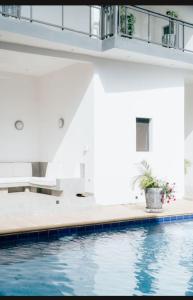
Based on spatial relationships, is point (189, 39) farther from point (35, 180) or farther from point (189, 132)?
point (35, 180)

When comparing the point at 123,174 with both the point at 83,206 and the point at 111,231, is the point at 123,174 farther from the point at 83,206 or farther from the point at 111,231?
the point at 111,231

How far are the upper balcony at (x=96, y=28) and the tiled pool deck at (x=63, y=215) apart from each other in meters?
3.83

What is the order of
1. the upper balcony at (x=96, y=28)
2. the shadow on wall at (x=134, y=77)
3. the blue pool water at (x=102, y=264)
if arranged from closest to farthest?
1. the blue pool water at (x=102, y=264)
2. the upper balcony at (x=96, y=28)
3. the shadow on wall at (x=134, y=77)

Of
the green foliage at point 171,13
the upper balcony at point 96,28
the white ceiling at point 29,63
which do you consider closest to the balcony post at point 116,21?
the upper balcony at point 96,28

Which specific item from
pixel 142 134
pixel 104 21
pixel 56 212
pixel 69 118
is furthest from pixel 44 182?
pixel 104 21

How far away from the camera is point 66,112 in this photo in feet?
38.7

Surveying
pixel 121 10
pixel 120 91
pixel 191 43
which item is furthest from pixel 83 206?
pixel 191 43

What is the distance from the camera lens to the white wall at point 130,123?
10680 mm

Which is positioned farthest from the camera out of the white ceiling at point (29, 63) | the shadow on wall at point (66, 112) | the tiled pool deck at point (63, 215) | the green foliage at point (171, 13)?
the green foliage at point (171, 13)

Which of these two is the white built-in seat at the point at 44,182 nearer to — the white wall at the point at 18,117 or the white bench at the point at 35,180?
the white bench at the point at 35,180

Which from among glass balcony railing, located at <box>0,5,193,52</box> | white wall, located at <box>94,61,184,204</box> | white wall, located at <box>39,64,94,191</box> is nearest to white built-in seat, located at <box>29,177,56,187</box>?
white wall, located at <box>39,64,94,191</box>

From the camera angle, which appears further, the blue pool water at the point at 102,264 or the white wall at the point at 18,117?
the white wall at the point at 18,117

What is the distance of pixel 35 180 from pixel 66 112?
2.26 meters

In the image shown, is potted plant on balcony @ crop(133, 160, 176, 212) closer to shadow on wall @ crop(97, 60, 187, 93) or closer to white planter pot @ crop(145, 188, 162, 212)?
white planter pot @ crop(145, 188, 162, 212)
